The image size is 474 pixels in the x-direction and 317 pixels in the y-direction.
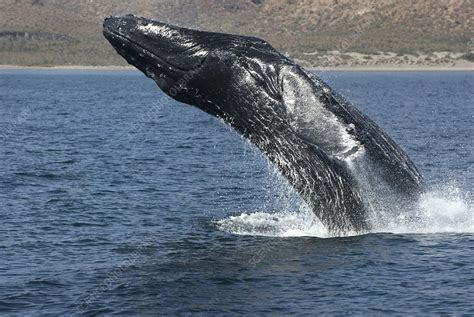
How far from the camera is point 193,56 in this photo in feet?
48.2

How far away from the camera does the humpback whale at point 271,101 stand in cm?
1465

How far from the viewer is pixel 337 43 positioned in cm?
17500

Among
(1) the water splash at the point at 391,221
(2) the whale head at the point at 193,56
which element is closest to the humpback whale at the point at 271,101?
(2) the whale head at the point at 193,56

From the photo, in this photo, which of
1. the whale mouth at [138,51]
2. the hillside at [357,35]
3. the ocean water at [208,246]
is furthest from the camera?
the hillside at [357,35]

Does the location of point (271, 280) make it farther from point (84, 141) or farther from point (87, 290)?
point (84, 141)

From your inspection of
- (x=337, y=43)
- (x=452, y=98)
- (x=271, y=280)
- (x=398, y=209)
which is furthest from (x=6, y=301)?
(x=337, y=43)

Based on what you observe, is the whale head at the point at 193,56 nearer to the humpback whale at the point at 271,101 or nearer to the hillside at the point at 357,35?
the humpback whale at the point at 271,101

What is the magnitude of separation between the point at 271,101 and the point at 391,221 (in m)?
3.41

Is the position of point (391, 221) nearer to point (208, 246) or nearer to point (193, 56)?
point (208, 246)

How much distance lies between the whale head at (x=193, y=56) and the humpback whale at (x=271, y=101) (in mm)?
16

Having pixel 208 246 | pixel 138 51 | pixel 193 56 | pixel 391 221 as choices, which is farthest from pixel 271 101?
pixel 208 246

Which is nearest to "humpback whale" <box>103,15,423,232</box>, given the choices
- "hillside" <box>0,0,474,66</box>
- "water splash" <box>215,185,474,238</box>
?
"water splash" <box>215,185,474,238</box>

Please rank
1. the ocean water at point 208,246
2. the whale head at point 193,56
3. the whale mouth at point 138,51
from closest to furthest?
the ocean water at point 208,246, the whale head at point 193,56, the whale mouth at point 138,51

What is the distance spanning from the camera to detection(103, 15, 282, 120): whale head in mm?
14609
